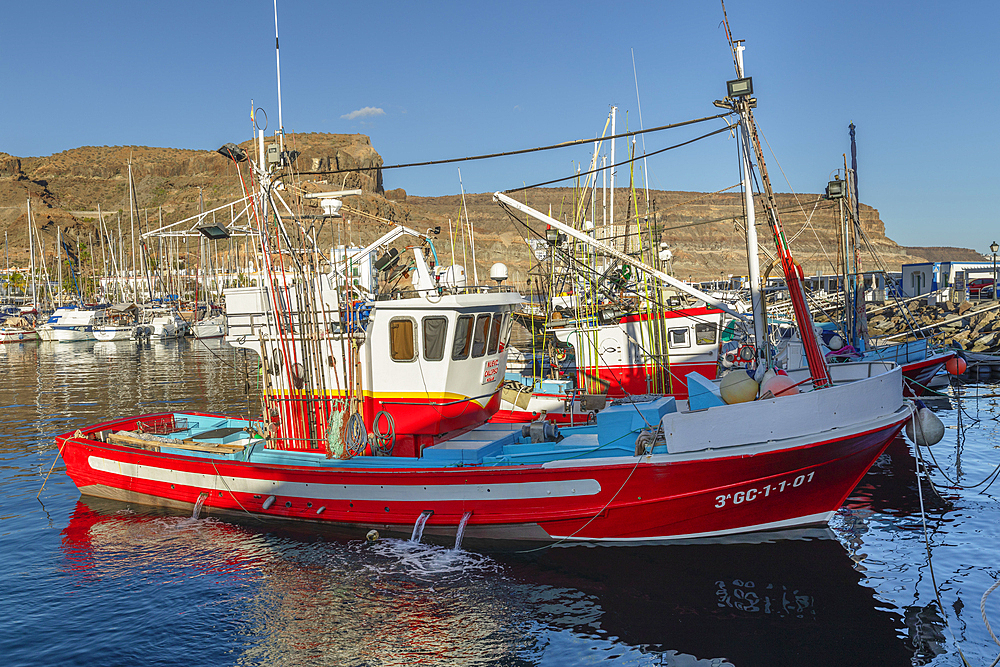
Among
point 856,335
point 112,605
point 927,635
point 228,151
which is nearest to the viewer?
point 927,635

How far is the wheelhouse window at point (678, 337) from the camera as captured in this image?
21.4m

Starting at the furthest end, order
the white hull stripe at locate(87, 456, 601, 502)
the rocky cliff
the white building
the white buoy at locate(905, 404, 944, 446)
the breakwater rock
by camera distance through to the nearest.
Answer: the rocky cliff → the white building → the breakwater rock → the white buoy at locate(905, 404, 944, 446) → the white hull stripe at locate(87, 456, 601, 502)

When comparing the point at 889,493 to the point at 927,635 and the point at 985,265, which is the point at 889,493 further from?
the point at 985,265

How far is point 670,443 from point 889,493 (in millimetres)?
7247

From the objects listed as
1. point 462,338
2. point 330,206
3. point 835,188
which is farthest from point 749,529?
point 835,188

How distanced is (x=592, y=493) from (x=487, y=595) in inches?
84.9

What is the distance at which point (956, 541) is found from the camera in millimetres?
10922

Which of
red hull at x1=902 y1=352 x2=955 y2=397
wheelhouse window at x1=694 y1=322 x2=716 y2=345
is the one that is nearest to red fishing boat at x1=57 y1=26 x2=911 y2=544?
wheelhouse window at x1=694 y1=322 x2=716 y2=345

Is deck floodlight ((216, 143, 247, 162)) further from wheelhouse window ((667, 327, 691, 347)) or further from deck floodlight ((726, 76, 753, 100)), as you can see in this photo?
wheelhouse window ((667, 327, 691, 347))

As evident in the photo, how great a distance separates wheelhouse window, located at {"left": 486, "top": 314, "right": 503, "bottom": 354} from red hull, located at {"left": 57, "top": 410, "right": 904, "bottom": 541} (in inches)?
103

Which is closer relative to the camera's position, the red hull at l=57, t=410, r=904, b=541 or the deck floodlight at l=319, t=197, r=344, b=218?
the red hull at l=57, t=410, r=904, b=541

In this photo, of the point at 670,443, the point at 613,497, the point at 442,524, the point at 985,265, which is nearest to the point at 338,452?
the point at 442,524

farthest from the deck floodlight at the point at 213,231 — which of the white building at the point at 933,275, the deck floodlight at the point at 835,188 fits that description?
the white building at the point at 933,275

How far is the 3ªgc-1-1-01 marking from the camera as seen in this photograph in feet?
31.8
